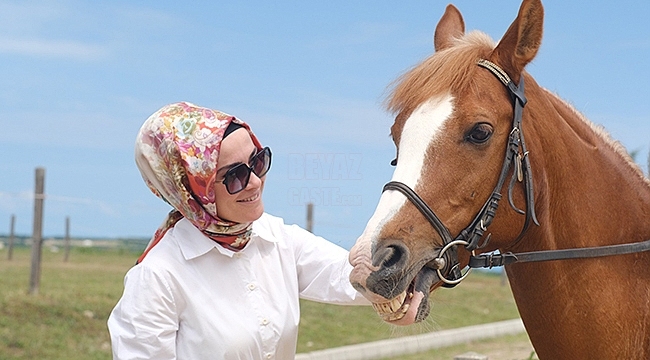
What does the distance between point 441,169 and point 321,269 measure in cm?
72

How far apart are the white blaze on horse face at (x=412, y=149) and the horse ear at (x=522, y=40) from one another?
0.28 metres

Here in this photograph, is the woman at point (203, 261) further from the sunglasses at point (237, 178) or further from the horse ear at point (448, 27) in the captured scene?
the horse ear at point (448, 27)

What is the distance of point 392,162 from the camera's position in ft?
8.87

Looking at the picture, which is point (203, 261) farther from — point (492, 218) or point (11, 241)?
point (11, 241)

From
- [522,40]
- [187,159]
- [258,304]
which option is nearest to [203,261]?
[258,304]

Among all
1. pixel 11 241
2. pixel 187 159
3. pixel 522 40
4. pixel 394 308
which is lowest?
pixel 11 241

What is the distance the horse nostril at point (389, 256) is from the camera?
2.19 metres

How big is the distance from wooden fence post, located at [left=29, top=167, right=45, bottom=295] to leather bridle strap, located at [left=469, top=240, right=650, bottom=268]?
23.9ft

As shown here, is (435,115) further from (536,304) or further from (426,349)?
(426,349)

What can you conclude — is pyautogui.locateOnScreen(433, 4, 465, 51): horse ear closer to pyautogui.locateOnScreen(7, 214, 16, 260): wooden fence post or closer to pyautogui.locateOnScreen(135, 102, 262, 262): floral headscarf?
pyautogui.locateOnScreen(135, 102, 262, 262): floral headscarf

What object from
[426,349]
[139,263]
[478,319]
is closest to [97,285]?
[426,349]

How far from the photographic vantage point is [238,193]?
247 cm

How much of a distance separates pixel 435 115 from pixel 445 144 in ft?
0.35

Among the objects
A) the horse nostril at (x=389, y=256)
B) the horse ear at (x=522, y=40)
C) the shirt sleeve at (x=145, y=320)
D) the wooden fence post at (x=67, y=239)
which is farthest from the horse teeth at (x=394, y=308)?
the wooden fence post at (x=67, y=239)
